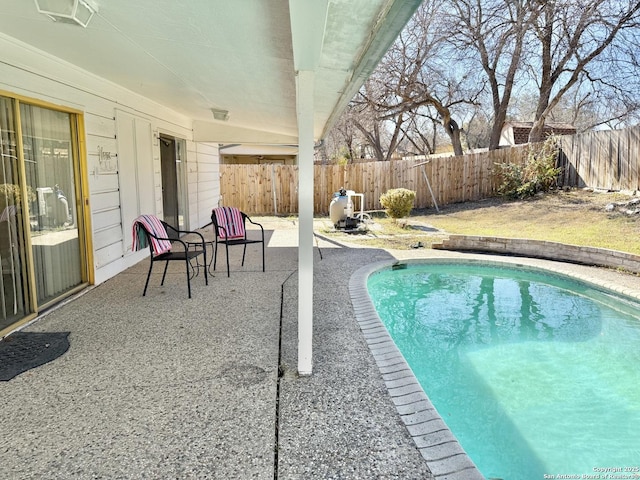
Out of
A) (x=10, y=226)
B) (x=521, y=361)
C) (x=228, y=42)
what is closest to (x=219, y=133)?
(x=10, y=226)

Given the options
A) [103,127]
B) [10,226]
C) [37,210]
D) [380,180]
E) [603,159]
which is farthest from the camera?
[380,180]

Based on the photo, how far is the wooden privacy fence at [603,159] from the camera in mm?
9797

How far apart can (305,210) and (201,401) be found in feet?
4.19

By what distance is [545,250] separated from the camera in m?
7.04

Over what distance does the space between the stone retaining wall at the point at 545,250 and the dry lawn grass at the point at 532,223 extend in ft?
1.25

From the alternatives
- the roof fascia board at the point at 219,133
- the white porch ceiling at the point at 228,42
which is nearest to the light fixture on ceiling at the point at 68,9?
the white porch ceiling at the point at 228,42

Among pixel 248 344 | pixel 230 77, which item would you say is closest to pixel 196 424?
pixel 248 344

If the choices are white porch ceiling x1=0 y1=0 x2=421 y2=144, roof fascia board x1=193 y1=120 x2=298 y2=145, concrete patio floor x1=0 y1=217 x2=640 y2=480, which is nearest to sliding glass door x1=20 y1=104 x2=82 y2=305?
concrete patio floor x1=0 y1=217 x2=640 y2=480

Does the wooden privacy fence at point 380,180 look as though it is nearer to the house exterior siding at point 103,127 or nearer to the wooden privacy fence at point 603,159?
the wooden privacy fence at point 603,159

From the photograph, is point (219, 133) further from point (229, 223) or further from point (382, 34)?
point (382, 34)

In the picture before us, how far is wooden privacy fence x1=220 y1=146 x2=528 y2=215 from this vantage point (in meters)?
12.9

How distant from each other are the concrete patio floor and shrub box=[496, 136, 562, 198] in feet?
30.6

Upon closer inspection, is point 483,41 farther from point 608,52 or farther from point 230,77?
point 230,77

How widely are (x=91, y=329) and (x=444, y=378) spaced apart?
9.63 ft
